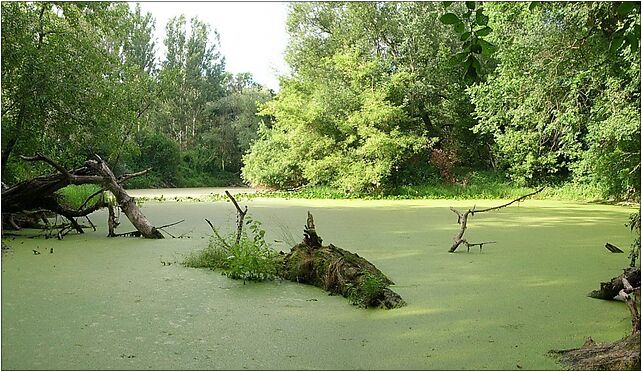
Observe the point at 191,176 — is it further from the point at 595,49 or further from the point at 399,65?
the point at 595,49

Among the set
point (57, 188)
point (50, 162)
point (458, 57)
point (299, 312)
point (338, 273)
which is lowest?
point (299, 312)

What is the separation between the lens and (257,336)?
7.58 feet

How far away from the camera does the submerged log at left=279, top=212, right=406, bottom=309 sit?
2.82 meters

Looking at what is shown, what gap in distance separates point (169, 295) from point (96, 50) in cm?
577

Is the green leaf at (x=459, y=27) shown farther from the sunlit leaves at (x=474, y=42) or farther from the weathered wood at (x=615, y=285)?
the weathered wood at (x=615, y=285)

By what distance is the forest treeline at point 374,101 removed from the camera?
22.5 ft

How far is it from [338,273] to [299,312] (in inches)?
19.8

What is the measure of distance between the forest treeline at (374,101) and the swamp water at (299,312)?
3.50ft

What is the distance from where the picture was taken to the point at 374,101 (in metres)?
13.0

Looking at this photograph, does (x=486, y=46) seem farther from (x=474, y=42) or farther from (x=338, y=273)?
(x=338, y=273)

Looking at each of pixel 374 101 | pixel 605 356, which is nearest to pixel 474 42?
pixel 605 356

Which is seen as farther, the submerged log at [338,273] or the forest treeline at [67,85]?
the forest treeline at [67,85]

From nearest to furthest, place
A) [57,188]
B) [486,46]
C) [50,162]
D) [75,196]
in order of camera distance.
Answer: [486,46]
[50,162]
[57,188]
[75,196]

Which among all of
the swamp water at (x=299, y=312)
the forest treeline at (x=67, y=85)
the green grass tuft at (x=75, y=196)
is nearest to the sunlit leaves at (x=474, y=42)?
the swamp water at (x=299, y=312)
